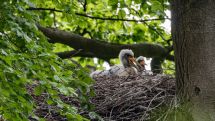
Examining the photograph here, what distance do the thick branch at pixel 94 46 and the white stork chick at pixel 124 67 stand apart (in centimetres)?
25

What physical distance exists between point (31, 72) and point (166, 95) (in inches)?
69.3

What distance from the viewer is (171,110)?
4891 mm

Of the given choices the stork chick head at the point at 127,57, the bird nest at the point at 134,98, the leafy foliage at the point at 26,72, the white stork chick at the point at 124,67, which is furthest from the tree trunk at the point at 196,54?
the stork chick head at the point at 127,57

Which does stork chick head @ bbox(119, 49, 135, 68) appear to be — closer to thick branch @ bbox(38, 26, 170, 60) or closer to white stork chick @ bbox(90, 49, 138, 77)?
white stork chick @ bbox(90, 49, 138, 77)

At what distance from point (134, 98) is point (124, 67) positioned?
3.75 m

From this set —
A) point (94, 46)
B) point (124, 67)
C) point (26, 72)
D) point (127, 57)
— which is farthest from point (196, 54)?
point (127, 57)

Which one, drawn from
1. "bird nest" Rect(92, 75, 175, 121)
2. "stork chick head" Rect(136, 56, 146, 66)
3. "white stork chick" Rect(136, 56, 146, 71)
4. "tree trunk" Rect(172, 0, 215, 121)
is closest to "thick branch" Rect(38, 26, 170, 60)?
"white stork chick" Rect(136, 56, 146, 71)

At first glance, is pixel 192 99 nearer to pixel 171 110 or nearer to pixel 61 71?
pixel 171 110

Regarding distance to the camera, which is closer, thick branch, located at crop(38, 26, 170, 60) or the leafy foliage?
the leafy foliage

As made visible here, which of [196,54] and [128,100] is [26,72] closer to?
[196,54]

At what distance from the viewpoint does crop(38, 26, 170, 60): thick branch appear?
855cm

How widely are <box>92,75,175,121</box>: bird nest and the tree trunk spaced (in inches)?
19.4

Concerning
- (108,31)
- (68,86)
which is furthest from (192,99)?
(108,31)

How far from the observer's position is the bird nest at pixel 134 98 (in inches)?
213
